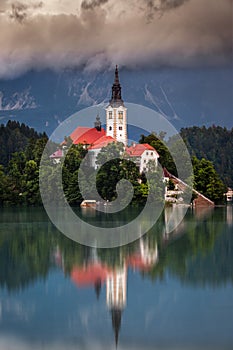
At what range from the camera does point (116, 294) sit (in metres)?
16.0

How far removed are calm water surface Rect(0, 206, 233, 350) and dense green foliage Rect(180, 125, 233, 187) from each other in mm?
61989

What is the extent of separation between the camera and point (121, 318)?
14.0m

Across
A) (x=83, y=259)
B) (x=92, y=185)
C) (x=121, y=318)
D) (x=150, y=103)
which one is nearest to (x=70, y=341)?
(x=121, y=318)

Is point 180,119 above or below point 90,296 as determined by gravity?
above

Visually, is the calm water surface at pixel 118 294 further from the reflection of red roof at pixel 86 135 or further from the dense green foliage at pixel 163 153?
the reflection of red roof at pixel 86 135

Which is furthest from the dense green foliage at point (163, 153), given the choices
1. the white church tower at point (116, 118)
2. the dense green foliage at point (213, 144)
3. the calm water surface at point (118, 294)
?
the dense green foliage at point (213, 144)

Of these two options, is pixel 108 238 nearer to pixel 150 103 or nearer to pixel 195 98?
pixel 150 103

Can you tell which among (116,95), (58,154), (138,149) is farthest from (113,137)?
(58,154)

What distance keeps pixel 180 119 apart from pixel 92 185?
368 feet

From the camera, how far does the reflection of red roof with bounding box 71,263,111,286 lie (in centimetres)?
1761

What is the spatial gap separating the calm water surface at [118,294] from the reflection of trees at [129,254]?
3 centimetres

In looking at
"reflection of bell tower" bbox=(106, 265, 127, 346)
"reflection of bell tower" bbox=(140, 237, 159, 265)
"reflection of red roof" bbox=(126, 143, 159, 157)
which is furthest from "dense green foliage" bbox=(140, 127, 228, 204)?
"reflection of bell tower" bbox=(106, 265, 127, 346)

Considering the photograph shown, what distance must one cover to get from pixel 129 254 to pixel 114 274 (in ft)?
12.0

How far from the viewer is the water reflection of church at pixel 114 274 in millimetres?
14969
